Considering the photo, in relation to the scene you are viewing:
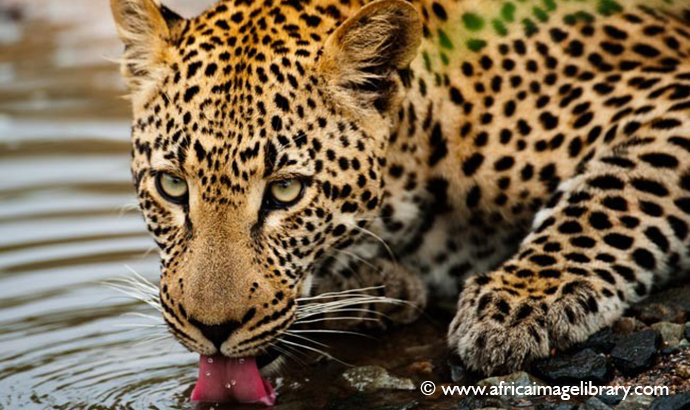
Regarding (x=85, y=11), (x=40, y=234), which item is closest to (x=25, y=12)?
(x=85, y=11)

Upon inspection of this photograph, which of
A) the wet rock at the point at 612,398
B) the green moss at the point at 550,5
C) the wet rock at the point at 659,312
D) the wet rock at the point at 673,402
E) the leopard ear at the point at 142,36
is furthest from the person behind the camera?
the green moss at the point at 550,5

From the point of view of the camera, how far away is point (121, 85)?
55.4 ft

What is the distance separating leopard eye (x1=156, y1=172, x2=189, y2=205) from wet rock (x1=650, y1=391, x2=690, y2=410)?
2758 millimetres

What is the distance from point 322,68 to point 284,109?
39 centimetres

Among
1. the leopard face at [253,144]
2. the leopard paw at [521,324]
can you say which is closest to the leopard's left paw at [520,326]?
the leopard paw at [521,324]

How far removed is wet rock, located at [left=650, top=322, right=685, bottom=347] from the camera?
23.0 ft

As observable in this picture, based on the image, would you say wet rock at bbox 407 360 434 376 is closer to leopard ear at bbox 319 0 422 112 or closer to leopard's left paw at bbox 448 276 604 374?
leopard's left paw at bbox 448 276 604 374

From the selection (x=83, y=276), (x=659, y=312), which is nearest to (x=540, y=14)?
(x=659, y=312)

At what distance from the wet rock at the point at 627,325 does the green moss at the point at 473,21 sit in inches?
91.6

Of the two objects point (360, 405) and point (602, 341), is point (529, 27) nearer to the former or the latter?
point (602, 341)

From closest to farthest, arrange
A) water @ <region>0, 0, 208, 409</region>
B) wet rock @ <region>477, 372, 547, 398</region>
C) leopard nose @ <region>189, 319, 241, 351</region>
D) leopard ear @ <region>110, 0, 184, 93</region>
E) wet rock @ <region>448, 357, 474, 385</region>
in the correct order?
leopard nose @ <region>189, 319, 241, 351</region> → wet rock @ <region>477, 372, 547, 398</region> → wet rock @ <region>448, 357, 474, 385</region> → leopard ear @ <region>110, 0, 184, 93</region> → water @ <region>0, 0, 208, 409</region>

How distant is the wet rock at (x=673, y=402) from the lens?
5957 mm

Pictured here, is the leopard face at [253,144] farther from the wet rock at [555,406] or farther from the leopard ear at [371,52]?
the wet rock at [555,406]

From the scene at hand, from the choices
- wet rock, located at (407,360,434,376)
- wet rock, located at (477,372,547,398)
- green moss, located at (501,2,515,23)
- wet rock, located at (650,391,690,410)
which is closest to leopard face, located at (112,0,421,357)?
wet rock, located at (407,360,434,376)
